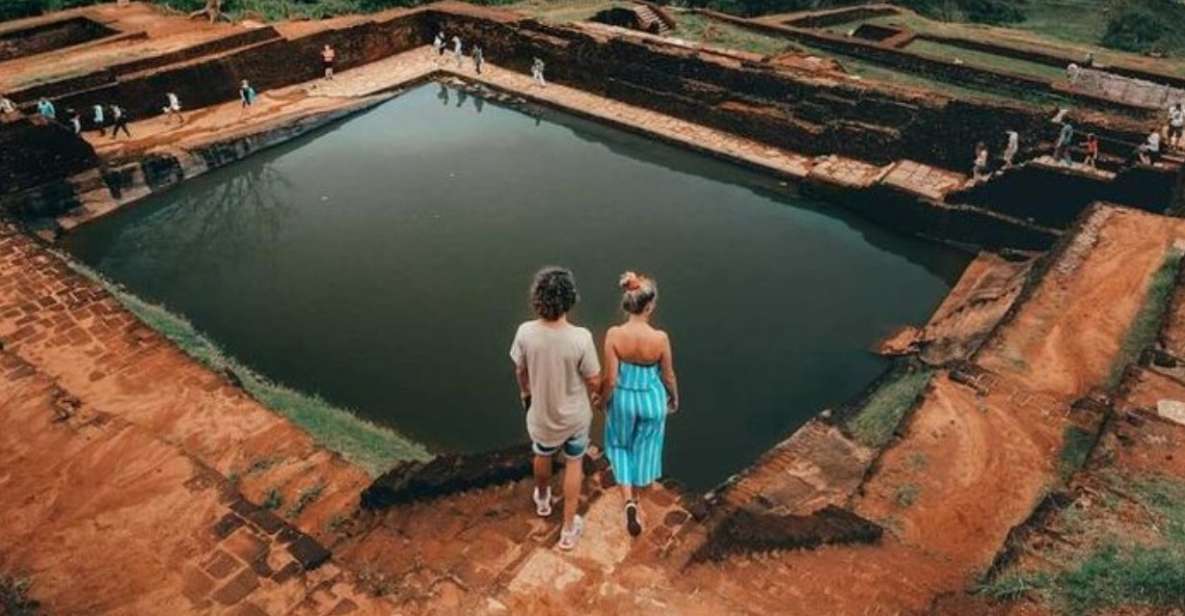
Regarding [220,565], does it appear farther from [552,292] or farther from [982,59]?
[982,59]

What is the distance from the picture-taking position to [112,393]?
23.4 feet

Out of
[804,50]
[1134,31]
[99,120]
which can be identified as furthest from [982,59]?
[99,120]

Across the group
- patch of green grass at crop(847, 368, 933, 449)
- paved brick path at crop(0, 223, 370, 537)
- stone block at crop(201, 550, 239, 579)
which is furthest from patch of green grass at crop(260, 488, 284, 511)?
patch of green grass at crop(847, 368, 933, 449)

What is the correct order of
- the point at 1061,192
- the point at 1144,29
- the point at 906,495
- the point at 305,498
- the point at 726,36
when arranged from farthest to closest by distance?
the point at 1144,29 → the point at 726,36 → the point at 1061,192 → the point at 906,495 → the point at 305,498

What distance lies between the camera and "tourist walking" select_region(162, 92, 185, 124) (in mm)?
14635

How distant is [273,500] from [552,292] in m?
3.54

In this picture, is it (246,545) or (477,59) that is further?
(477,59)

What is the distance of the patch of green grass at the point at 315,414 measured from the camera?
7.02 m

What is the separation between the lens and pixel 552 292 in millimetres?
3520

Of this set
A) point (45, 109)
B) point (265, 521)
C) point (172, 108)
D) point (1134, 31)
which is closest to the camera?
point (265, 521)

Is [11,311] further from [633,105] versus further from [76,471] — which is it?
[633,105]

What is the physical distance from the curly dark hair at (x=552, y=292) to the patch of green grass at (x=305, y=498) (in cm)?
323

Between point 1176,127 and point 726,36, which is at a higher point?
point 726,36

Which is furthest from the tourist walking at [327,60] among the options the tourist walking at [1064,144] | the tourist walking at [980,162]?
the tourist walking at [1064,144]
